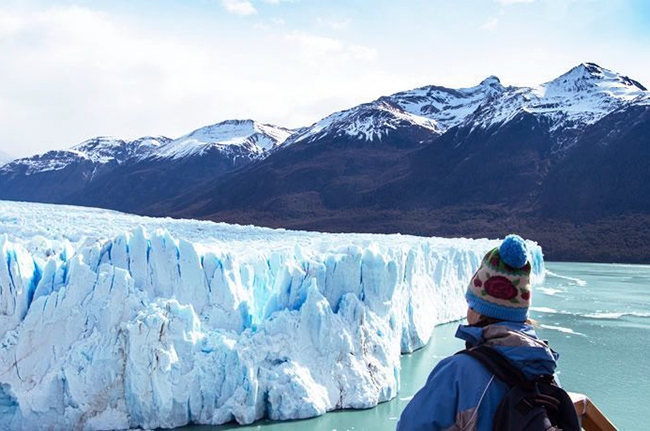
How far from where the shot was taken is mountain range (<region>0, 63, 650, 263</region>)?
41.5m

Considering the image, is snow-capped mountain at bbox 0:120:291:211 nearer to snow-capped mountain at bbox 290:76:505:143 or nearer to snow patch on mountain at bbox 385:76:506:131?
snow-capped mountain at bbox 290:76:505:143

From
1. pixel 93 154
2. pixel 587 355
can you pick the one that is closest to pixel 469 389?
pixel 587 355

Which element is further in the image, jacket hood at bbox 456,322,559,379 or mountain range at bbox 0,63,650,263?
mountain range at bbox 0,63,650,263

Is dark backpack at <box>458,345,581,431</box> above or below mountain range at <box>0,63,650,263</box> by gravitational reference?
below

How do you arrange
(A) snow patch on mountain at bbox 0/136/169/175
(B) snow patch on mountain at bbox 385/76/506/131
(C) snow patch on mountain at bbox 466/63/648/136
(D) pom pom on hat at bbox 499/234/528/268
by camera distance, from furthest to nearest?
(A) snow patch on mountain at bbox 0/136/169/175
(B) snow patch on mountain at bbox 385/76/506/131
(C) snow patch on mountain at bbox 466/63/648/136
(D) pom pom on hat at bbox 499/234/528/268

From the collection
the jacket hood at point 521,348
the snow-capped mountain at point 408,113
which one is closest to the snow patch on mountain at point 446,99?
the snow-capped mountain at point 408,113

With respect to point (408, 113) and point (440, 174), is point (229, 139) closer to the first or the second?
point (408, 113)

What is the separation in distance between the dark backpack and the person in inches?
0.6

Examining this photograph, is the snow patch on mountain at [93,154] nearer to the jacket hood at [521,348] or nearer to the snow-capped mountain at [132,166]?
the snow-capped mountain at [132,166]

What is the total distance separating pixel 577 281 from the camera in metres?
23.1

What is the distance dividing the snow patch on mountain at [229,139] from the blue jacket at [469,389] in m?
85.0

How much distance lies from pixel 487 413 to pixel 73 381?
19.2 feet

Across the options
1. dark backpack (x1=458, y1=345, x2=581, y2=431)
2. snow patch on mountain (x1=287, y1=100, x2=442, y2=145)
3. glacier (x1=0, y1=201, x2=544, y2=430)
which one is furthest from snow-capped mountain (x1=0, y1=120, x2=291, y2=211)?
dark backpack (x1=458, y1=345, x2=581, y2=431)

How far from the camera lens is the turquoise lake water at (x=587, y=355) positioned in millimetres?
6840
